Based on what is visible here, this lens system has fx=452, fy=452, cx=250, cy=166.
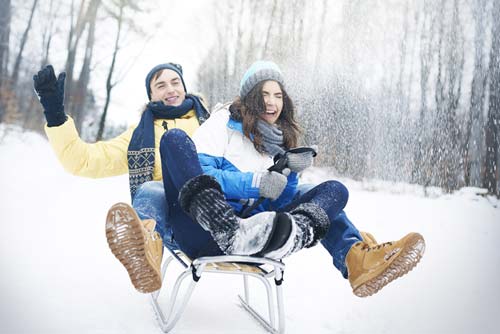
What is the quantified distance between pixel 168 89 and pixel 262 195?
2.20ft

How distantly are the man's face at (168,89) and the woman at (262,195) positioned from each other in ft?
1.03

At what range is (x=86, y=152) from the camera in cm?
130

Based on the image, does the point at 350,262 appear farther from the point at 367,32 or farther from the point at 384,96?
the point at 367,32

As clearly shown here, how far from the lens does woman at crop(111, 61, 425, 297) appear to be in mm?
864

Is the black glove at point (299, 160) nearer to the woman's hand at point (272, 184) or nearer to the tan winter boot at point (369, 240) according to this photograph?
the woman's hand at point (272, 184)

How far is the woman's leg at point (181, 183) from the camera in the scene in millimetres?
908

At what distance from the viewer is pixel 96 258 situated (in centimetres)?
197

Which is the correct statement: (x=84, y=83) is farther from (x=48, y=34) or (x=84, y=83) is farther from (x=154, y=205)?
(x=154, y=205)

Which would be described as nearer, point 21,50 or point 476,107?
point 476,107

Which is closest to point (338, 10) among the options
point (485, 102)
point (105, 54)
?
point (485, 102)

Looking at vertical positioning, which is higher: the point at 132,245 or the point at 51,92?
the point at 51,92

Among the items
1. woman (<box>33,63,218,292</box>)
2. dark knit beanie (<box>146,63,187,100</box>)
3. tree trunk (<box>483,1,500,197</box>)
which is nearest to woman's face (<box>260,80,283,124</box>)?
woman (<box>33,63,218,292</box>)

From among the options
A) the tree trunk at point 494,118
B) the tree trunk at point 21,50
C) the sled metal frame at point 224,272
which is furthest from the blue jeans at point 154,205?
the tree trunk at point 21,50

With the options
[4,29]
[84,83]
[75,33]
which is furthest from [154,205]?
[84,83]
